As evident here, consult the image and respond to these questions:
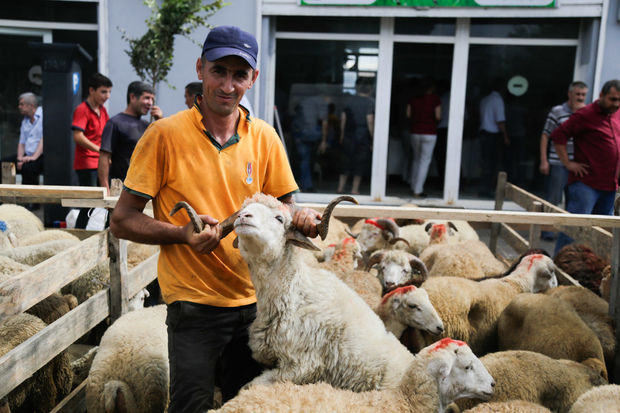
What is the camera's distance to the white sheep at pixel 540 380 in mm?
3441

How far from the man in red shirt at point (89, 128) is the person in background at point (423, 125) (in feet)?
19.3

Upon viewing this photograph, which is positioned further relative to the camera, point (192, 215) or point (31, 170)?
point (31, 170)

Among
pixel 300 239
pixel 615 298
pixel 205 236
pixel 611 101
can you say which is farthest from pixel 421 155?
pixel 205 236

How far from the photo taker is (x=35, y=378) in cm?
374

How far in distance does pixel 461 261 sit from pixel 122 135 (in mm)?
3661

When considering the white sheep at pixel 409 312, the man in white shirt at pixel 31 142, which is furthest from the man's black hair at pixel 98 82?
the white sheep at pixel 409 312

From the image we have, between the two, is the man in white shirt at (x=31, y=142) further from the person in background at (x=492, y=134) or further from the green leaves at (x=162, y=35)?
the person in background at (x=492, y=134)

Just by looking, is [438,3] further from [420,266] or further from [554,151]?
[420,266]

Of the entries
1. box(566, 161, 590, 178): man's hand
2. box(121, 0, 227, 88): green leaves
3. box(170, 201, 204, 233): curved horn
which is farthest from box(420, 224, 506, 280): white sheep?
box(121, 0, 227, 88): green leaves

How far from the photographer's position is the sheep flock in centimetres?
271

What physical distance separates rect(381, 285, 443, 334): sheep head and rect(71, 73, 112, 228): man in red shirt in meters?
4.28

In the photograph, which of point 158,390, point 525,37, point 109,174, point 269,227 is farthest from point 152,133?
point 525,37

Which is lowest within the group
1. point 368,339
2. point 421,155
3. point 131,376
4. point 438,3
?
point 131,376

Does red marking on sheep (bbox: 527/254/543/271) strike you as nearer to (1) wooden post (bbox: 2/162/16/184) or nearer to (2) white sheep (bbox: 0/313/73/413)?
(2) white sheep (bbox: 0/313/73/413)
